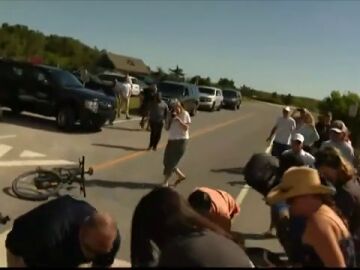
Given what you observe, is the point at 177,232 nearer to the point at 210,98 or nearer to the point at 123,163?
the point at 123,163

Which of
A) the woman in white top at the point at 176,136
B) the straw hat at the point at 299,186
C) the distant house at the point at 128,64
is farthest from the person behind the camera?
the distant house at the point at 128,64

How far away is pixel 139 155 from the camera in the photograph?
14875 millimetres

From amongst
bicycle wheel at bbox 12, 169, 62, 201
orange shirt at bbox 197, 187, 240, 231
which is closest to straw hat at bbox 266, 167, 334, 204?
orange shirt at bbox 197, 187, 240, 231

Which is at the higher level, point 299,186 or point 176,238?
point 299,186

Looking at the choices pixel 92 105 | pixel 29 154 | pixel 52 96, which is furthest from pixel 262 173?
pixel 52 96

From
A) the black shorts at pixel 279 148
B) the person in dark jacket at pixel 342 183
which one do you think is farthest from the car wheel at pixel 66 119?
the person in dark jacket at pixel 342 183

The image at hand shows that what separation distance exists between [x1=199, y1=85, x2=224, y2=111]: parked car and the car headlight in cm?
1888

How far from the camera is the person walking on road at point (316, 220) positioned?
346 cm

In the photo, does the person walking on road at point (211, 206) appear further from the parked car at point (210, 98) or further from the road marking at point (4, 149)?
the parked car at point (210, 98)

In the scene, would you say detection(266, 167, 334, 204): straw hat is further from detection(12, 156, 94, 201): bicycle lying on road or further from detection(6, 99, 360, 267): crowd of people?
detection(12, 156, 94, 201): bicycle lying on road

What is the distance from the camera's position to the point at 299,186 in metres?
3.81

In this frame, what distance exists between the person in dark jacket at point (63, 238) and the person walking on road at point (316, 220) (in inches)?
47.9

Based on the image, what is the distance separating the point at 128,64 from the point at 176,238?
86.4 metres

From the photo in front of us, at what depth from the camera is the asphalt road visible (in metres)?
8.92
